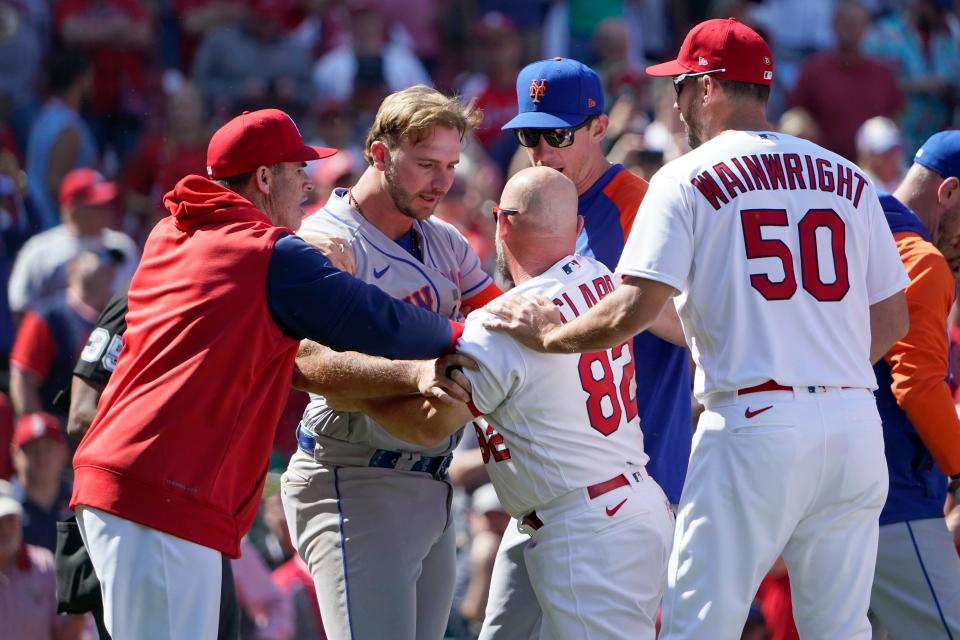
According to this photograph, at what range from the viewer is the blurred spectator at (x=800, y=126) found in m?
11.0

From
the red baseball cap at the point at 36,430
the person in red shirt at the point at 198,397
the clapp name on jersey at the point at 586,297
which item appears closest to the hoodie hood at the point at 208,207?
the person in red shirt at the point at 198,397

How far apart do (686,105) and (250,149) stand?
135cm

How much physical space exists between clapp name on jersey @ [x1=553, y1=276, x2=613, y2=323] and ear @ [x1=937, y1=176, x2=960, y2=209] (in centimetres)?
160

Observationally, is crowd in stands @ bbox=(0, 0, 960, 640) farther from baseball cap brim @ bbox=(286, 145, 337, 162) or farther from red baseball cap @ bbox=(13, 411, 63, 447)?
baseball cap brim @ bbox=(286, 145, 337, 162)

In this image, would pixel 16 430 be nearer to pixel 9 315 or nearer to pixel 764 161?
pixel 9 315

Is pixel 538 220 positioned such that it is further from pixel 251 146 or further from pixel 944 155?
pixel 944 155

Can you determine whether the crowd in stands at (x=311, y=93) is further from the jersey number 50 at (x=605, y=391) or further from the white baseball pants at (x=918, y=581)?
the jersey number 50 at (x=605, y=391)

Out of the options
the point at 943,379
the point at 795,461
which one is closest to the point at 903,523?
the point at 943,379

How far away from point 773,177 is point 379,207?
140 centimetres

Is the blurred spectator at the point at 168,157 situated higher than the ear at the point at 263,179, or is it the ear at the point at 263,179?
the ear at the point at 263,179

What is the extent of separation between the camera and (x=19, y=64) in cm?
1196

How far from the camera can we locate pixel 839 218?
173 inches

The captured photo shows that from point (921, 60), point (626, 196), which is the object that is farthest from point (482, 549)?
point (921, 60)

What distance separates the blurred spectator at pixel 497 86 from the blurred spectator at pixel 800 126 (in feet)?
6.95
